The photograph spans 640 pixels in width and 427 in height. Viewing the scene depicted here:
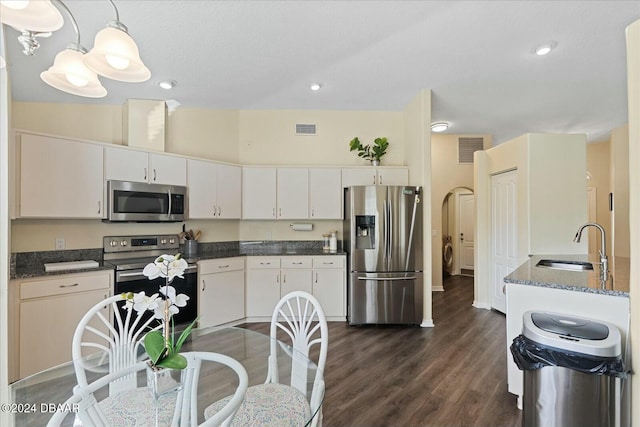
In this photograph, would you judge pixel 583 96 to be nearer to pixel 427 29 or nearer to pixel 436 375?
pixel 427 29

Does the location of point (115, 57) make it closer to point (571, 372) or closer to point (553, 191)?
point (571, 372)

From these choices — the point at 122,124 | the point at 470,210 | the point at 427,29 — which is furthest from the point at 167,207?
the point at 470,210

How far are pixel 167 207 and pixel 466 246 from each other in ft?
21.2

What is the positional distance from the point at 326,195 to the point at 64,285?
292 cm

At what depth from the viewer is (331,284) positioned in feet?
12.6

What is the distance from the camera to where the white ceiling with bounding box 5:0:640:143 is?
2.23m

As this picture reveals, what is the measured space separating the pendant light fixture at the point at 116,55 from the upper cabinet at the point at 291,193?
2.65 meters

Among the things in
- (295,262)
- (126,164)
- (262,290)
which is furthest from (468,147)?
(126,164)

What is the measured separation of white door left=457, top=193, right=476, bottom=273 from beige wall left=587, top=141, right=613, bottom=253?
2396 millimetres

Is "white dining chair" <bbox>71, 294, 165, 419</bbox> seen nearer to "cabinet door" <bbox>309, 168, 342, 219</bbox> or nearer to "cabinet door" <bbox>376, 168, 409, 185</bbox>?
"cabinet door" <bbox>309, 168, 342, 219</bbox>

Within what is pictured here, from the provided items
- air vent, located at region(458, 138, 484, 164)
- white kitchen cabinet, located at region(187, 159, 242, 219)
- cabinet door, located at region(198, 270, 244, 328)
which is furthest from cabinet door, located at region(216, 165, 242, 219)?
air vent, located at region(458, 138, 484, 164)

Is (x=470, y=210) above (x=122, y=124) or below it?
below

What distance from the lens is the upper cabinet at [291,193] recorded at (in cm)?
406

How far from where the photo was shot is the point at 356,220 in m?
3.75
